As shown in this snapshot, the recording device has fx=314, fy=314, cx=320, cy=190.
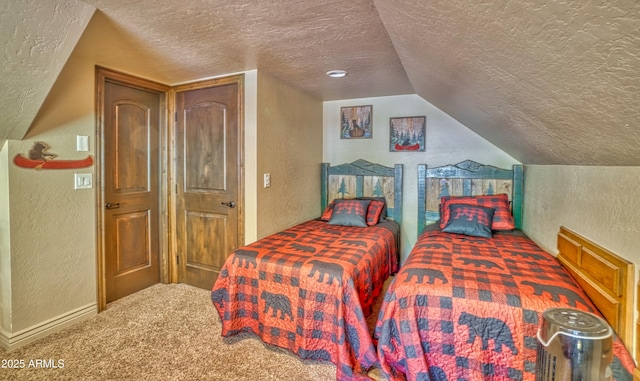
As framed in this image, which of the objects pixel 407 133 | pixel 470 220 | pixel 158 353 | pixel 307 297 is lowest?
pixel 158 353

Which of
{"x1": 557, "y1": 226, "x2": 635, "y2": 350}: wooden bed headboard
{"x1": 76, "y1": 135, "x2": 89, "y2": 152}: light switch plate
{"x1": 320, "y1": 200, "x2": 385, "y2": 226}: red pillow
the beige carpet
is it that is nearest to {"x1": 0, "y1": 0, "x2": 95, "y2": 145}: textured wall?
{"x1": 76, "y1": 135, "x2": 89, "y2": 152}: light switch plate

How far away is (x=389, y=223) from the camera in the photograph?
3445 millimetres

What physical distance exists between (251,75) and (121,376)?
2371 millimetres

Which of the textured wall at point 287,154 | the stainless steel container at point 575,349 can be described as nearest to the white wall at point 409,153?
the textured wall at point 287,154

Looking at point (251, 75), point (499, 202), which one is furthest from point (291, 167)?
point (499, 202)

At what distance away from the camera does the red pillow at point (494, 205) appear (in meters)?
2.97

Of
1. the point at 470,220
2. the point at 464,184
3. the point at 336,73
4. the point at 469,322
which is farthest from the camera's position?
the point at 464,184

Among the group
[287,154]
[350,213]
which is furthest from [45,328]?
[350,213]

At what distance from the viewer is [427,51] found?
1739 mm

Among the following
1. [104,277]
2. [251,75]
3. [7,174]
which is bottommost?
[104,277]

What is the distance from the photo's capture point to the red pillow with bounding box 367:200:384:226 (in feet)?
11.0

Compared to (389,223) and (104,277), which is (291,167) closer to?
(389,223)

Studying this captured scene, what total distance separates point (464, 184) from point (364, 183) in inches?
43.4

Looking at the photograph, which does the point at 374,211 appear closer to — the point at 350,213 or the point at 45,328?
the point at 350,213
